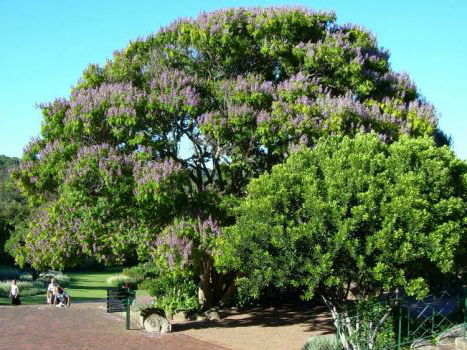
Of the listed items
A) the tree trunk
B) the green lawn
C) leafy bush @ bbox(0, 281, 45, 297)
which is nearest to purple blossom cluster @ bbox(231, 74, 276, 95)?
the tree trunk

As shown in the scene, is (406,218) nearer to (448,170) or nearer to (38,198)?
(448,170)

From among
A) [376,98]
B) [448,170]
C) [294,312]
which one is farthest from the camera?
[294,312]

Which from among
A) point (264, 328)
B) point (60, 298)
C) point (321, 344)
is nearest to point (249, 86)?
point (321, 344)

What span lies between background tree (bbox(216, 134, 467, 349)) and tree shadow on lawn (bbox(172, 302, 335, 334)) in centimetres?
684

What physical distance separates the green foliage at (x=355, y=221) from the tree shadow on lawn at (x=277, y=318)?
6731mm

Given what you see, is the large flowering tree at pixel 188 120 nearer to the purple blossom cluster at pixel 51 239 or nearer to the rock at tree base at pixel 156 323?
the purple blossom cluster at pixel 51 239

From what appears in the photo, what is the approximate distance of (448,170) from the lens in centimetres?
1366

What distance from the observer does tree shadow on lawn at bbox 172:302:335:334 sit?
20344 millimetres

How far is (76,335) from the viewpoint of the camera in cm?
1847

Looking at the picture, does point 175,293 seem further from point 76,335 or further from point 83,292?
point 83,292

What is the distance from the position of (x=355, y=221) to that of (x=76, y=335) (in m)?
10.6

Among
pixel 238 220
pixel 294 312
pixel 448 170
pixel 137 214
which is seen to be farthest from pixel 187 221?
pixel 294 312

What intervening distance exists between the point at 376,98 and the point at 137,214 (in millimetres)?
8753

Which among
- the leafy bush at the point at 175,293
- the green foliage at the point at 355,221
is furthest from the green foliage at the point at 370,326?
the leafy bush at the point at 175,293
